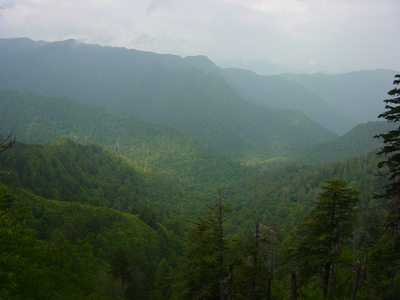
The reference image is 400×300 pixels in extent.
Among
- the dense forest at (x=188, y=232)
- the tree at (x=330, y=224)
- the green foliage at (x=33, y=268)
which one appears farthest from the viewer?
the tree at (x=330, y=224)

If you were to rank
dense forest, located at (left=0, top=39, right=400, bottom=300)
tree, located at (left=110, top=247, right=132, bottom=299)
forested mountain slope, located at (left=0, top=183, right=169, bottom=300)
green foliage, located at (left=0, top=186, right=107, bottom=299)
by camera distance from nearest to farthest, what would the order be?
green foliage, located at (left=0, top=186, right=107, bottom=299) → forested mountain slope, located at (left=0, top=183, right=169, bottom=300) → dense forest, located at (left=0, top=39, right=400, bottom=300) → tree, located at (left=110, top=247, right=132, bottom=299)

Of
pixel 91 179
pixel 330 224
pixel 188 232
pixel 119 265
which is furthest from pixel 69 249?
pixel 91 179

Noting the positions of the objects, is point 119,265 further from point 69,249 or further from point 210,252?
point 210,252

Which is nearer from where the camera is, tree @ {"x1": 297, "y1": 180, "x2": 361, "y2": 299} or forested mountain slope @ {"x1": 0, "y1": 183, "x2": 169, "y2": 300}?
forested mountain slope @ {"x1": 0, "y1": 183, "x2": 169, "y2": 300}

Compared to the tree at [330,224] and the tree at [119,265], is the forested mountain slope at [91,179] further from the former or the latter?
the tree at [330,224]

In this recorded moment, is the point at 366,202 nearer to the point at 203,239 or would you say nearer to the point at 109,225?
the point at 109,225

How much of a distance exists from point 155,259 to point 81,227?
65.3 feet

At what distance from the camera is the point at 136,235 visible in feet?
262

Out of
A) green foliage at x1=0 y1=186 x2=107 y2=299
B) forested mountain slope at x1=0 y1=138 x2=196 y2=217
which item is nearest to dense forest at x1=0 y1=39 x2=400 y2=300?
green foliage at x1=0 y1=186 x2=107 y2=299

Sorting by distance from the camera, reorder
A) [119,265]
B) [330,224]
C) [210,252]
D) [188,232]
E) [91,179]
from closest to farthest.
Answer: [210,252], [330,224], [188,232], [119,265], [91,179]

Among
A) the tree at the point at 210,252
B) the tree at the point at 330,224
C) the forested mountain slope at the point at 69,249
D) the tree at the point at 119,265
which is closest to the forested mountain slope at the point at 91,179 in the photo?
the forested mountain slope at the point at 69,249

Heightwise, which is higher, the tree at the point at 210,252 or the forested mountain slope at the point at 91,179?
the tree at the point at 210,252

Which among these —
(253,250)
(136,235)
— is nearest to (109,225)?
(136,235)

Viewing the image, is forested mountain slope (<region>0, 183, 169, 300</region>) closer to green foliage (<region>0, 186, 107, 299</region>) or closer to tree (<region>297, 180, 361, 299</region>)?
green foliage (<region>0, 186, 107, 299</region>)
